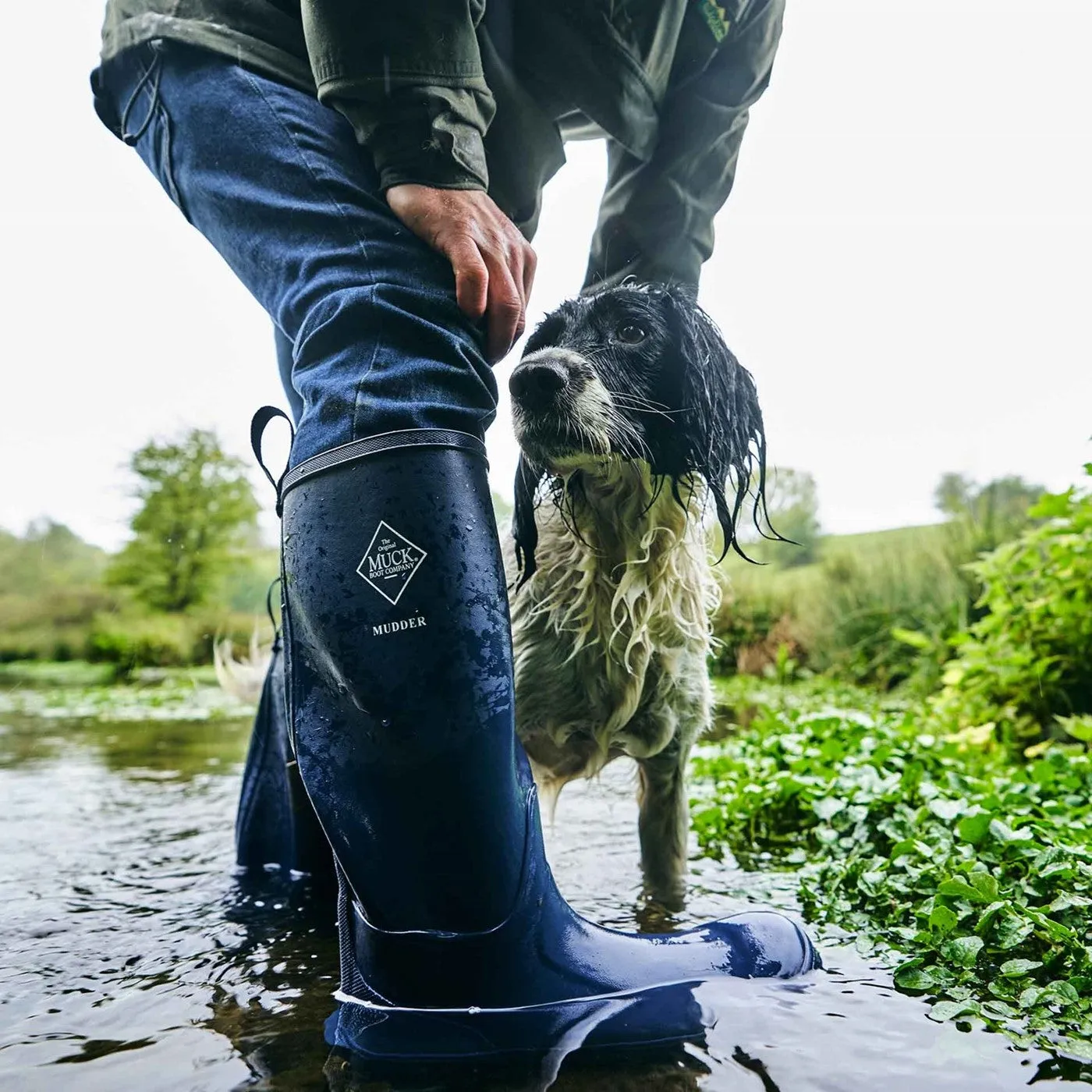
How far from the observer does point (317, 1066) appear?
1.20 meters

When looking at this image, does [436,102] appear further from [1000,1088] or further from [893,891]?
[893,891]

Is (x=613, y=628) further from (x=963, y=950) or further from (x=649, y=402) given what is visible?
(x=963, y=950)

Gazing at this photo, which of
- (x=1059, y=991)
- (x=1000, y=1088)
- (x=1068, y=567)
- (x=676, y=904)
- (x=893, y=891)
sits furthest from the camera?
(x=1068, y=567)

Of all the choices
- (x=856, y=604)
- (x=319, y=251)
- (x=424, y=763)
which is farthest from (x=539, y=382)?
(x=856, y=604)

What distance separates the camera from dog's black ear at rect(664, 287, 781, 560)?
82.0 inches

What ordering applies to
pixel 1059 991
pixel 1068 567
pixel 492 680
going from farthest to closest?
1. pixel 1068 567
2. pixel 1059 991
3. pixel 492 680

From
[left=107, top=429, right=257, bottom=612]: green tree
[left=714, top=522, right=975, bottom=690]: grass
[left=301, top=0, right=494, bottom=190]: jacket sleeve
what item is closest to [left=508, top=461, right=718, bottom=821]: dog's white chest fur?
[left=301, top=0, right=494, bottom=190]: jacket sleeve

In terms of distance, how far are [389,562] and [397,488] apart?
0.10m

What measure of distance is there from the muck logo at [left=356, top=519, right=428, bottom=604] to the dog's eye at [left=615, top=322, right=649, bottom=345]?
1.10 m

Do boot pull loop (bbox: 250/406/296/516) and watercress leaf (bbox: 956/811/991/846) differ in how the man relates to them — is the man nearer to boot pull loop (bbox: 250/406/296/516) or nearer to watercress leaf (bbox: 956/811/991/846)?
boot pull loop (bbox: 250/406/296/516)

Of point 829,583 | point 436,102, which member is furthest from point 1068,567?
point 829,583

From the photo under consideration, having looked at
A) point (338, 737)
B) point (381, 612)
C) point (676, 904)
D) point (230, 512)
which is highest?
point (230, 512)

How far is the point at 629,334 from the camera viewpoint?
214 centimetres

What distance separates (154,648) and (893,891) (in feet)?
35.5
